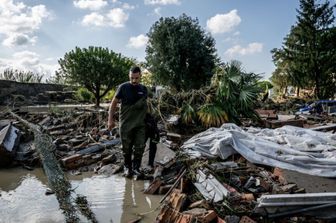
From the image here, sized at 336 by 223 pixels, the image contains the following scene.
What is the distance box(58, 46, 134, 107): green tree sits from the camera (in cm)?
1950

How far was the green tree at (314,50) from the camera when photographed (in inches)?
992

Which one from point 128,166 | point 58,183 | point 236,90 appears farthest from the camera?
point 236,90

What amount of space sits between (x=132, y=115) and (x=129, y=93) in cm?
32

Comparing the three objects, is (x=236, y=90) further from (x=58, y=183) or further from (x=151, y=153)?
(x=58, y=183)

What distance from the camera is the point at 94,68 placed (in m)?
19.6

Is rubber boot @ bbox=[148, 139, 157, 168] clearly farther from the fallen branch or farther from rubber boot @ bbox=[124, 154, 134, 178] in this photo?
the fallen branch

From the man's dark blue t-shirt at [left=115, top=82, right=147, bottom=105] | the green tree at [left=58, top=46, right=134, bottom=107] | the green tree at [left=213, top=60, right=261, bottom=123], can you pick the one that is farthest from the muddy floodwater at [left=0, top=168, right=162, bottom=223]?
the green tree at [left=58, top=46, right=134, bottom=107]

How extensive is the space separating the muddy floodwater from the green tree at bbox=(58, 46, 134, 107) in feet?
47.9

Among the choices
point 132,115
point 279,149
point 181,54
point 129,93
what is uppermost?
point 181,54

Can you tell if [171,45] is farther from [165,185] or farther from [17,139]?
[165,185]

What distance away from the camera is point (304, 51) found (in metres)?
26.2

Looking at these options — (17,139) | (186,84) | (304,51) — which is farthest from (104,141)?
(304,51)

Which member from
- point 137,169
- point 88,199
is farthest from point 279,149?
point 88,199

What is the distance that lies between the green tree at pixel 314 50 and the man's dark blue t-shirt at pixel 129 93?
23270mm
